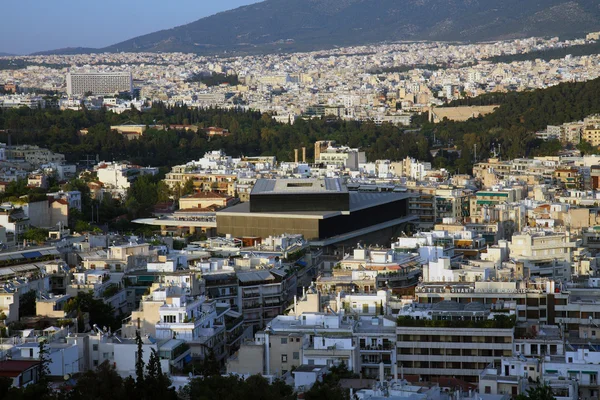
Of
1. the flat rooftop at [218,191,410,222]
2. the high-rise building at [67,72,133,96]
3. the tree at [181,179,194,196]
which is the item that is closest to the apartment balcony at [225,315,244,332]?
the flat rooftop at [218,191,410,222]

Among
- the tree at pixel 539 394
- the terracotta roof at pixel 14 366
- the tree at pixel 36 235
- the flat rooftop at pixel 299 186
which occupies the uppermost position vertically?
the flat rooftop at pixel 299 186

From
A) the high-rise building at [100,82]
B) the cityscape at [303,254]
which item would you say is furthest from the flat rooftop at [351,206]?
the high-rise building at [100,82]

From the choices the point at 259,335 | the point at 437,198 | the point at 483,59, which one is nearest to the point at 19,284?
the point at 259,335

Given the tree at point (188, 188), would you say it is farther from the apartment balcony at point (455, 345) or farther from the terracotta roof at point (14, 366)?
the terracotta roof at point (14, 366)

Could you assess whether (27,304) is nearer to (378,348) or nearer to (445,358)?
(378,348)

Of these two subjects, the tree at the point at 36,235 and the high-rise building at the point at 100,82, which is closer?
the tree at the point at 36,235

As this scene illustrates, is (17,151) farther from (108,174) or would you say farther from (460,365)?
(460,365)

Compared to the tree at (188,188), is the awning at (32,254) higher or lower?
higher

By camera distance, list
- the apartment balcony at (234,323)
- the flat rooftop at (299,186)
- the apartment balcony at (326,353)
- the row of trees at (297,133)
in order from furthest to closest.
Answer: the row of trees at (297,133) → the flat rooftop at (299,186) → the apartment balcony at (234,323) → the apartment balcony at (326,353)
